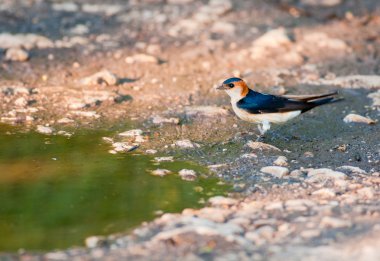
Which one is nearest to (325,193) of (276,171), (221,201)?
(276,171)

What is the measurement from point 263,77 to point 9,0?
3.94m

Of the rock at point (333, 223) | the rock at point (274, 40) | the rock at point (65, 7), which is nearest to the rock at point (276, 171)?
the rock at point (333, 223)

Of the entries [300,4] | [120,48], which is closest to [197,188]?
[120,48]

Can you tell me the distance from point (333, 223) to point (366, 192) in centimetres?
A: 74

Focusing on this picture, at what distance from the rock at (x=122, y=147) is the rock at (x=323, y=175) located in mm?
1490

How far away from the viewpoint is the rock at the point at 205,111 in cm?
732

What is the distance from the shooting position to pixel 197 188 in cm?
556

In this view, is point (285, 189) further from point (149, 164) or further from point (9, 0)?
point (9, 0)

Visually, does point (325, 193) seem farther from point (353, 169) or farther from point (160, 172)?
point (160, 172)

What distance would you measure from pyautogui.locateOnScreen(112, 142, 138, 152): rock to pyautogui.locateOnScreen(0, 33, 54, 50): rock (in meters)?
2.84

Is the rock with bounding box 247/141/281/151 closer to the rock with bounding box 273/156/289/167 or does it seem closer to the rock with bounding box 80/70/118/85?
the rock with bounding box 273/156/289/167

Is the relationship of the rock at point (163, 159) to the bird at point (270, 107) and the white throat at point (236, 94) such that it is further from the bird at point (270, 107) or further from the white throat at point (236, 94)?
the white throat at point (236, 94)

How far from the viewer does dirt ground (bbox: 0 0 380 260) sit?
177 inches

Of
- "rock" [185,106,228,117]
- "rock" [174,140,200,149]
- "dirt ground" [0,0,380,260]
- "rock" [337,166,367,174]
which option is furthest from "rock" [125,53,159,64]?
"rock" [337,166,367,174]
